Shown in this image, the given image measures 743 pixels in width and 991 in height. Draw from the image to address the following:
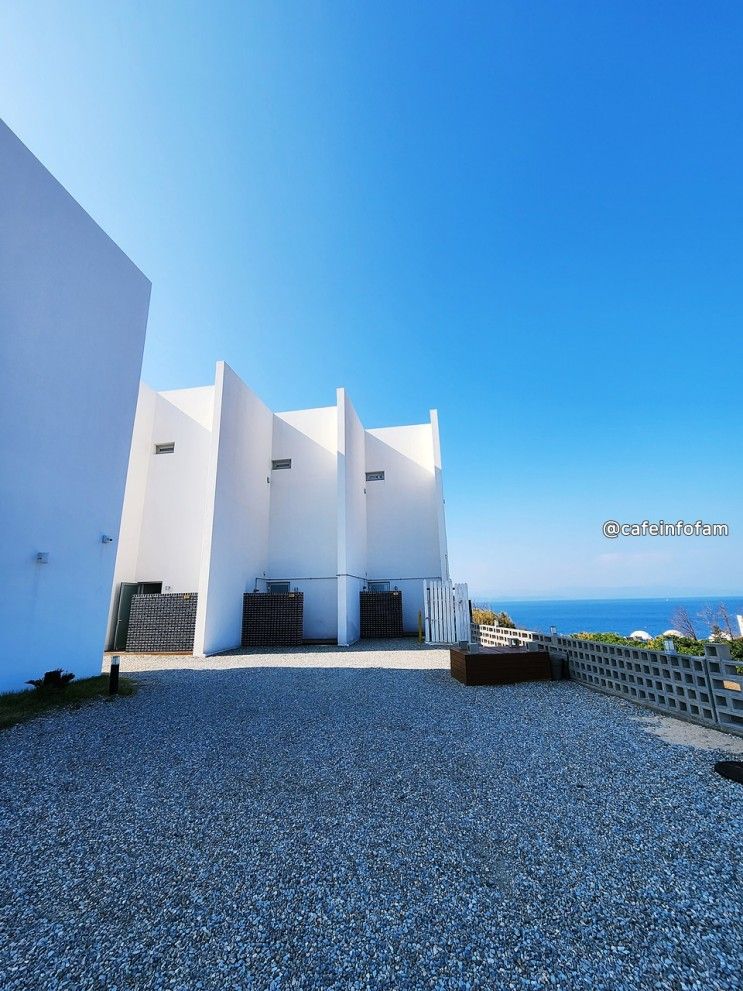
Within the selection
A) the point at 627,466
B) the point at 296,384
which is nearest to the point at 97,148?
the point at 296,384

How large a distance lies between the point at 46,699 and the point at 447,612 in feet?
25.8

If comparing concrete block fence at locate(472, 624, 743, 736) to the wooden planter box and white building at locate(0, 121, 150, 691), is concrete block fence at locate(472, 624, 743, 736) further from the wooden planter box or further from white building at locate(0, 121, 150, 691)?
white building at locate(0, 121, 150, 691)

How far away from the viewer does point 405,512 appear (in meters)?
14.0

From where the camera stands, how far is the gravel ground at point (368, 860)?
1387 millimetres

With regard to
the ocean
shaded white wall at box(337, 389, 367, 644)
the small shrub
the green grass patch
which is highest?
shaded white wall at box(337, 389, 367, 644)

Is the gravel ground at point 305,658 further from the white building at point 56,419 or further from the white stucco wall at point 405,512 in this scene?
the white stucco wall at point 405,512

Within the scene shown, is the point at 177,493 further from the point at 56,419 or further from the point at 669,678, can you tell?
the point at 669,678

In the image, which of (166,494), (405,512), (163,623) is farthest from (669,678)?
(166,494)

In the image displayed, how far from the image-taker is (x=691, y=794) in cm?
257

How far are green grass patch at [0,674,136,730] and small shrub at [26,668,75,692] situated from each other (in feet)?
0.17

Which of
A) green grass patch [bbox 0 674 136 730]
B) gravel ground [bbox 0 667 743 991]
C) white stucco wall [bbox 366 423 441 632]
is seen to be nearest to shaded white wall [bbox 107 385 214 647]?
green grass patch [bbox 0 674 136 730]

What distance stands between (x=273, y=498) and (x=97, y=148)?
896cm

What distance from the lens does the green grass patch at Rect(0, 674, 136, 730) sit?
430cm

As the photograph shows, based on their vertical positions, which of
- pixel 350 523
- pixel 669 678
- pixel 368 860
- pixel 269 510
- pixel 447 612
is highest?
pixel 269 510
